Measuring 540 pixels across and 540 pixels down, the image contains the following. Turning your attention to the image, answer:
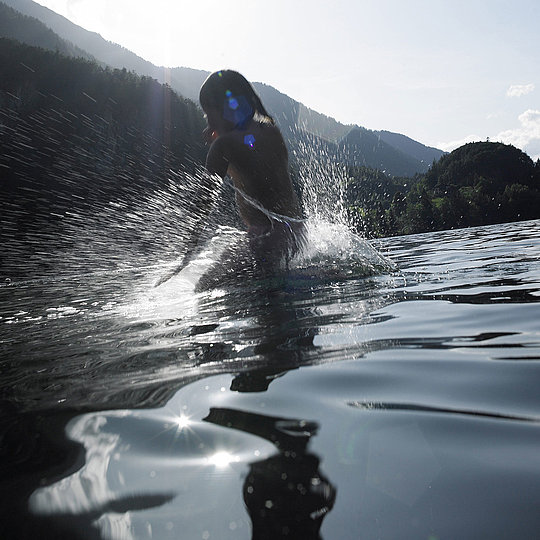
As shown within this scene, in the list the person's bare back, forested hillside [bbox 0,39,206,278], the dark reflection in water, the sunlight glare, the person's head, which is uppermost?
forested hillside [bbox 0,39,206,278]

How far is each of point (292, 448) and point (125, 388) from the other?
2.03 ft

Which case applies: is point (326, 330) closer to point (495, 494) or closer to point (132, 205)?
point (495, 494)

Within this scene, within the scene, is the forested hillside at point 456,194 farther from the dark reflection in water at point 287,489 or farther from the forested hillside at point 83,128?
the dark reflection in water at point 287,489

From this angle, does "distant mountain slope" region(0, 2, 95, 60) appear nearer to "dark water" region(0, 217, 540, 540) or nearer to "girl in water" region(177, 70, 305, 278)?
"girl in water" region(177, 70, 305, 278)

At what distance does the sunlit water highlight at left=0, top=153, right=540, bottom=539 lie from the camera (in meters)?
0.60

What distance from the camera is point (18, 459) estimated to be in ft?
2.54

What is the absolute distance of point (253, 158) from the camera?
12.8ft

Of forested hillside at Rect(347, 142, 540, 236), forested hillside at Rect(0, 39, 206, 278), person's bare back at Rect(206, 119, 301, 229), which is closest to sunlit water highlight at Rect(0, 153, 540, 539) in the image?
person's bare back at Rect(206, 119, 301, 229)

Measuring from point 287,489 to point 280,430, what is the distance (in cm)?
22

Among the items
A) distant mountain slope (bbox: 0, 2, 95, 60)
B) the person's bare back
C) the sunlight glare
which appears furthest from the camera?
distant mountain slope (bbox: 0, 2, 95, 60)

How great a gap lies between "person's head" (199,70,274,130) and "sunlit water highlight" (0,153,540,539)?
243 centimetres

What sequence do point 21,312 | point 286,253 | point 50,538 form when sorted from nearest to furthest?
point 50,538 < point 21,312 < point 286,253

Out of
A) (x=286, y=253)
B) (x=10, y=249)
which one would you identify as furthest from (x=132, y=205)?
(x=286, y=253)

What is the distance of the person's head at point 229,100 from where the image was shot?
3.99 metres
